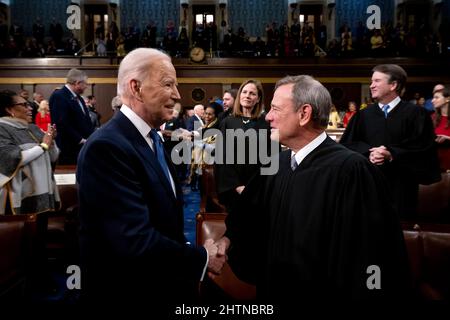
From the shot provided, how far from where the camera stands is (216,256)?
197cm

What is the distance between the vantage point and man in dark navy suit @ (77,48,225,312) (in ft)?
5.16

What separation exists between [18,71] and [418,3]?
665 inches

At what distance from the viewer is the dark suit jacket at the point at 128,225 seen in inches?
61.7

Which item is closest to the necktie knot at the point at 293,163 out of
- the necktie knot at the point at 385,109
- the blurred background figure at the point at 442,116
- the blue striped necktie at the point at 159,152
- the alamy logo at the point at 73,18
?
the blue striped necktie at the point at 159,152

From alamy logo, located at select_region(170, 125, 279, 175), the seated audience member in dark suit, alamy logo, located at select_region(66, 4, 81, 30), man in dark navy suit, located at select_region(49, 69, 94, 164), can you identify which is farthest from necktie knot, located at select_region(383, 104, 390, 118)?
the seated audience member in dark suit

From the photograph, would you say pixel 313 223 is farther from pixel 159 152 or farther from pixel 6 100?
pixel 6 100

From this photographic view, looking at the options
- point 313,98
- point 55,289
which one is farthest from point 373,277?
point 55,289

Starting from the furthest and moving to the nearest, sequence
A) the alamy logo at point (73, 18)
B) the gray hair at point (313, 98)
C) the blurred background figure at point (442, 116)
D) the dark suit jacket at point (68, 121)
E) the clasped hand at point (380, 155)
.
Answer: the alamy logo at point (73, 18) → the blurred background figure at point (442, 116) → the dark suit jacket at point (68, 121) → the clasped hand at point (380, 155) → the gray hair at point (313, 98)

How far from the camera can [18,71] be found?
52.4 feet

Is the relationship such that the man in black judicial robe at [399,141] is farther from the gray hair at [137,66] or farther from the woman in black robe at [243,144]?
the gray hair at [137,66]

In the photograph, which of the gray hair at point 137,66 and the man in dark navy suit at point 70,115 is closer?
the gray hair at point 137,66

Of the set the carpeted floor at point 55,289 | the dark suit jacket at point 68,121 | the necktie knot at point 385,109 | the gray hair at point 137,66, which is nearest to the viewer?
the gray hair at point 137,66

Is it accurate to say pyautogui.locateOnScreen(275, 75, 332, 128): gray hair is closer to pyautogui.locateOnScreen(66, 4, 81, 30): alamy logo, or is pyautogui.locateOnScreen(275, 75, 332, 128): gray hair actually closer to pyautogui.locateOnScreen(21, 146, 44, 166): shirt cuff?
pyautogui.locateOnScreen(21, 146, 44, 166): shirt cuff

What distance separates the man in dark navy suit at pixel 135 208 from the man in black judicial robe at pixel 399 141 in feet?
7.34
